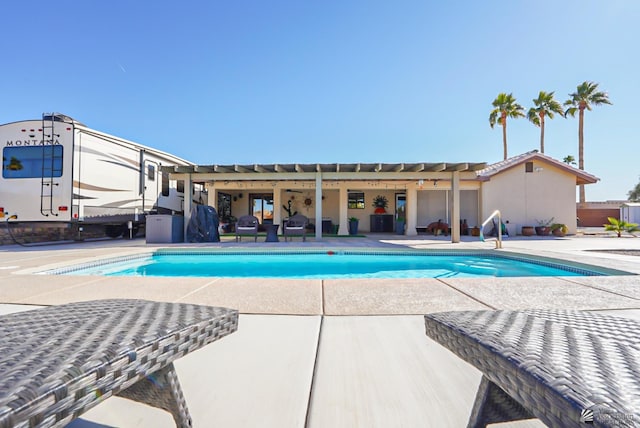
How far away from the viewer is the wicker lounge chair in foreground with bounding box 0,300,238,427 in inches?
20.1

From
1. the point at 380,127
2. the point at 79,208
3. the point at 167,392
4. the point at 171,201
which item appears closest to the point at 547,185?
the point at 380,127

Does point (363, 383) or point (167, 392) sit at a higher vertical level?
point (167, 392)

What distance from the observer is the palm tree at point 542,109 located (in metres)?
18.5

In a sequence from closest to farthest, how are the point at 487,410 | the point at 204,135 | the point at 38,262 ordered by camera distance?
the point at 487,410
the point at 38,262
the point at 204,135

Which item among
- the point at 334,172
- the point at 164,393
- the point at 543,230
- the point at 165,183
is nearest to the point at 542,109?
the point at 543,230

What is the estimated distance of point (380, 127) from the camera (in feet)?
47.3

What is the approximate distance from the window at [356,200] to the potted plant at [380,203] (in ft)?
2.46

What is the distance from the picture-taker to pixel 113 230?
10344mm

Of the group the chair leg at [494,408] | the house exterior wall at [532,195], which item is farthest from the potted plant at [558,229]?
the chair leg at [494,408]

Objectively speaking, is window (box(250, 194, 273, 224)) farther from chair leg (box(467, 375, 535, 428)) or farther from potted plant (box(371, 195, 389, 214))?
chair leg (box(467, 375, 535, 428))

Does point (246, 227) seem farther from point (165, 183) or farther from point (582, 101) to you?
point (582, 101)

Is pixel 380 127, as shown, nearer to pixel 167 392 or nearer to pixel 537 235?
pixel 537 235

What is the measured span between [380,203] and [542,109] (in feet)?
50.6

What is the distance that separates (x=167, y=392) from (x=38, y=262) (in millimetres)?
6066
